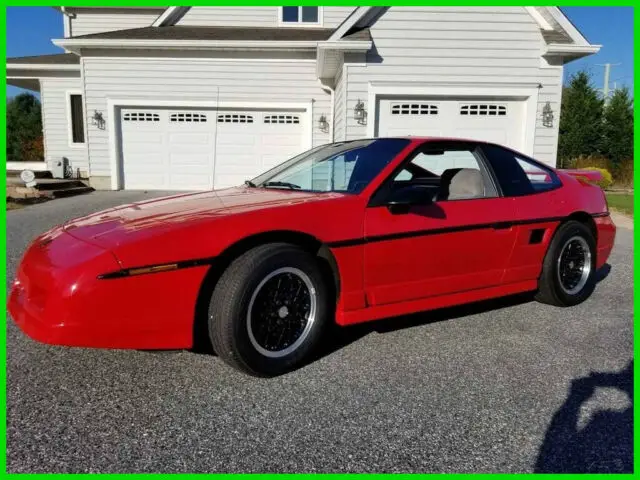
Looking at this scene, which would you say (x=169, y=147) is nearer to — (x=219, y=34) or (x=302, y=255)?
(x=219, y=34)

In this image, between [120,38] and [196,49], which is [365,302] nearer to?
[196,49]

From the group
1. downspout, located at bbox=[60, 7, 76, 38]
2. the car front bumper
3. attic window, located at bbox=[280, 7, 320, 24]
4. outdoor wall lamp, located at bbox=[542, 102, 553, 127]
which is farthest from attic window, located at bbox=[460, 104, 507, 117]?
downspout, located at bbox=[60, 7, 76, 38]

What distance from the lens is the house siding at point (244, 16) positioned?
14.4 m

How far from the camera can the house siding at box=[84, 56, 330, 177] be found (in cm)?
1255

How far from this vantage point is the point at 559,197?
4.12 meters

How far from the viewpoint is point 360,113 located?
34.0 feet

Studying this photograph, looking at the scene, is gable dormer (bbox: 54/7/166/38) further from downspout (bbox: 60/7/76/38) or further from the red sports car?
the red sports car

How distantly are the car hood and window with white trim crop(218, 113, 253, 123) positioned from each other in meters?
9.56

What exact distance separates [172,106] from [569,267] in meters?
→ 11.0

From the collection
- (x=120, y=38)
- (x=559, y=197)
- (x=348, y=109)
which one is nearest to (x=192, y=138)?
(x=120, y=38)

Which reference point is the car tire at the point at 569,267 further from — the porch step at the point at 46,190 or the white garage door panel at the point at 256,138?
the porch step at the point at 46,190

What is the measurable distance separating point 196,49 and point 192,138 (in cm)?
221

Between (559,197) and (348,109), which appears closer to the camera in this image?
(559,197)

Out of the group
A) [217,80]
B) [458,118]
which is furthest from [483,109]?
[217,80]
